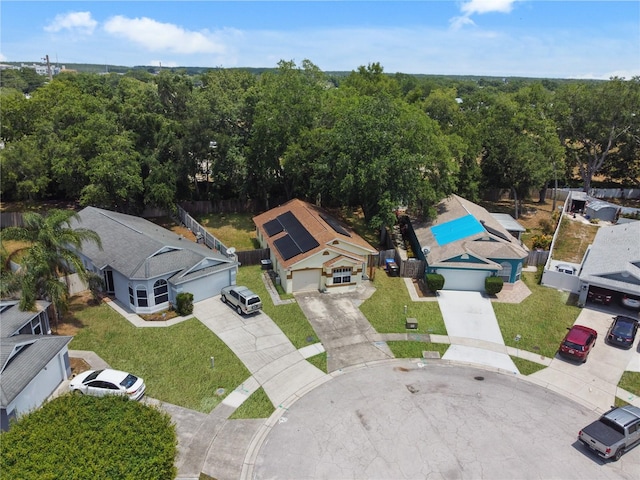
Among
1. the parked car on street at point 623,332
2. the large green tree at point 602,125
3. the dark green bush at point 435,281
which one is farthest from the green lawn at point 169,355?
the large green tree at point 602,125

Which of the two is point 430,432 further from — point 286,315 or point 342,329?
point 286,315

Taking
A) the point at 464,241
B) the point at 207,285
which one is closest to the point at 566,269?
the point at 464,241

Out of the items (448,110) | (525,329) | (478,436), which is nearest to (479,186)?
(448,110)

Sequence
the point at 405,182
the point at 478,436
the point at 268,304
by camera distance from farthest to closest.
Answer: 1. the point at 405,182
2. the point at 268,304
3. the point at 478,436

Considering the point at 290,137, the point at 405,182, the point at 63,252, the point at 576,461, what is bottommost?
the point at 576,461

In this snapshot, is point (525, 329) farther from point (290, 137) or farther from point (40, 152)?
point (40, 152)

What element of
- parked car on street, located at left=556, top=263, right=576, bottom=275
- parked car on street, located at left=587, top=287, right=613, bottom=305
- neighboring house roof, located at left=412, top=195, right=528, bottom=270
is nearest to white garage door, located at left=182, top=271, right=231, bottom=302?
neighboring house roof, located at left=412, top=195, right=528, bottom=270

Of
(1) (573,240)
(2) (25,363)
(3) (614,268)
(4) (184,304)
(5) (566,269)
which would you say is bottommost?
(4) (184,304)
